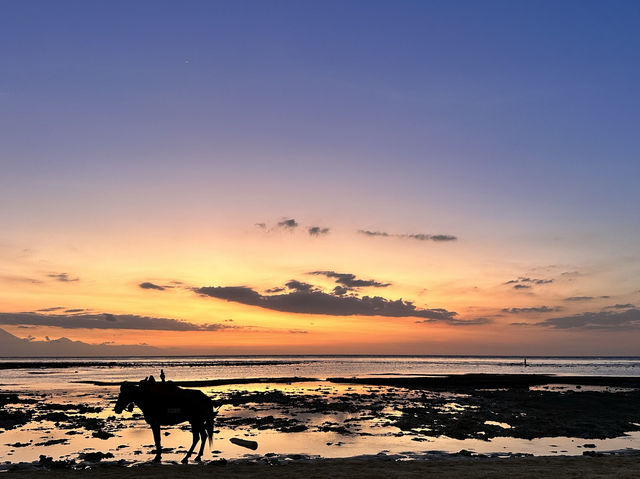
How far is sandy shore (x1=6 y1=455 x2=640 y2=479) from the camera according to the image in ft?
50.5

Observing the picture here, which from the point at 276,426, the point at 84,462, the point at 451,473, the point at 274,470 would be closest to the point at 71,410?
the point at 276,426

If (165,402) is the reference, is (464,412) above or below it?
below

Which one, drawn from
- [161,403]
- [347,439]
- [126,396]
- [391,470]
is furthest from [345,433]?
[126,396]

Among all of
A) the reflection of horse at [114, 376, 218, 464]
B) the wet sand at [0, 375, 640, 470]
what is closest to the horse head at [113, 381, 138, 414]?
the reflection of horse at [114, 376, 218, 464]

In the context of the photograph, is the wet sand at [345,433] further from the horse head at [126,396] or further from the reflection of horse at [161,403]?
the horse head at [126,396]

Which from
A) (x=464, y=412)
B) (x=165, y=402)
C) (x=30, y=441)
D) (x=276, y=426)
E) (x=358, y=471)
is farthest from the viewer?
(x=464, y=412)

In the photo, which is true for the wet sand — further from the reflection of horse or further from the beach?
the reflection of horse

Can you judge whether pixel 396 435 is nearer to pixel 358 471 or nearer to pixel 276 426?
pixel 276 426

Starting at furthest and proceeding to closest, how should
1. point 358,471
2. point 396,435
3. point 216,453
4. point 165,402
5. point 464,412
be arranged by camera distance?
point 464,412, point 396,435, point 216,453, point 165,402, point 358,471

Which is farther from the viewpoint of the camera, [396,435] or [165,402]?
[396,435]

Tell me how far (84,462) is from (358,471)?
32.4 feet

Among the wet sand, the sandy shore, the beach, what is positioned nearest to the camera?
the sandy shore

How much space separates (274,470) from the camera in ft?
53.3

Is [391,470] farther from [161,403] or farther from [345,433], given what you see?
[345,433]
